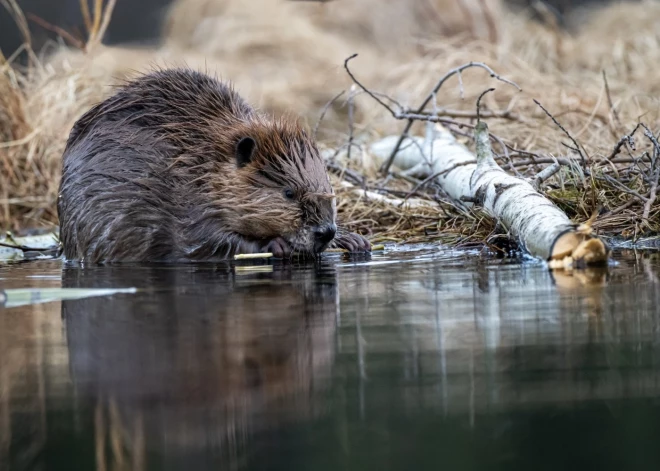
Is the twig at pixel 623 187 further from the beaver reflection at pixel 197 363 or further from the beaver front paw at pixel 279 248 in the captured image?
the beaver reflection at pixel 197 363

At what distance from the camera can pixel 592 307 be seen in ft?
7.62

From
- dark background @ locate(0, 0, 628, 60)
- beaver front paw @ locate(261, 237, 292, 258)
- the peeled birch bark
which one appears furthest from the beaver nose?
dark background @ locate(0, 0, 628, 60)

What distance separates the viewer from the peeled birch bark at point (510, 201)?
3.14 m

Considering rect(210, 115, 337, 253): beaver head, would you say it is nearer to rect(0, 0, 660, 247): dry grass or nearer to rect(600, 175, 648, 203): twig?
rect(0, 0, 660, 247): dry grass

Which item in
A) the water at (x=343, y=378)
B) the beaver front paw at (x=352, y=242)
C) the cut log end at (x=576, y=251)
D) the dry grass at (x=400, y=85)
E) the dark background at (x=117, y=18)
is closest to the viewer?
the water at (x=343, y=378)

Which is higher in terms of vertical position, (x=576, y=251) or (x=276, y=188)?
(x=276, y=188)

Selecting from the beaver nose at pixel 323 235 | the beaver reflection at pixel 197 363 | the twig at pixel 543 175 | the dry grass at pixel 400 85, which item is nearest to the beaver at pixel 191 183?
the beaver nose at pixel 323 235

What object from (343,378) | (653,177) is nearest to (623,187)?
(653,177)

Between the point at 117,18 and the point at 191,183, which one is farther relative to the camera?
the point at 117,18

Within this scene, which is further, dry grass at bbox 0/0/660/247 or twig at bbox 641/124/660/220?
dry grass at bbox 0/0/660/247

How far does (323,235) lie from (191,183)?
67 cm

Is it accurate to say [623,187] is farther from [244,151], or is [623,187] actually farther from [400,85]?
[400,85]

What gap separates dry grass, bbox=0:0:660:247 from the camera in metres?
4.73

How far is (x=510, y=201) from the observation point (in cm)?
370
